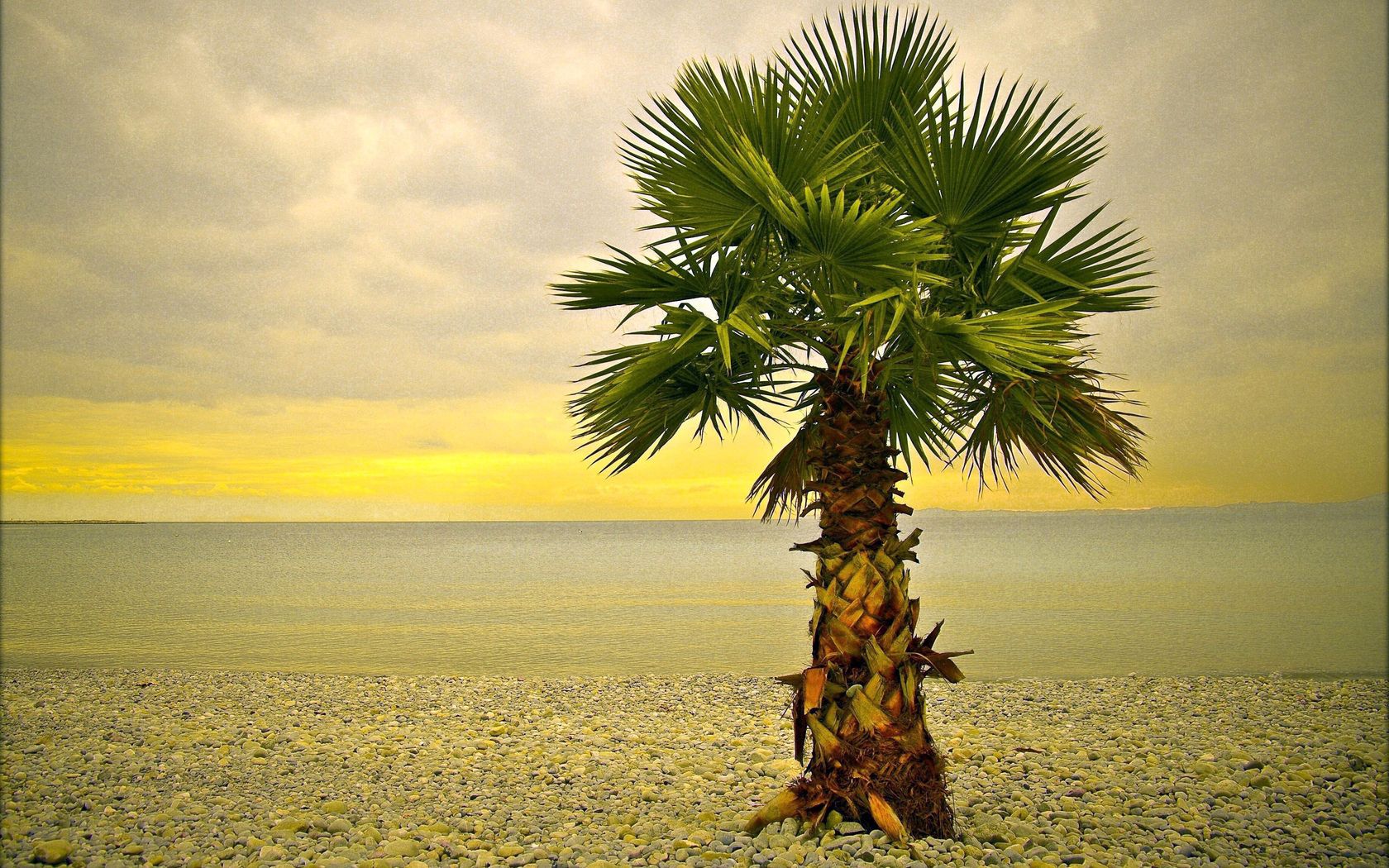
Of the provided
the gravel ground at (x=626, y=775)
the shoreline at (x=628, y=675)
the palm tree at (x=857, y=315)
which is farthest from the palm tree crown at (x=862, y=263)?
the shoreline at (x=628, y=675)

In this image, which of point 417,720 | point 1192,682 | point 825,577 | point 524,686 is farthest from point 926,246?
point 1192,682

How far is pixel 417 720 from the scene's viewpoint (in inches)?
395

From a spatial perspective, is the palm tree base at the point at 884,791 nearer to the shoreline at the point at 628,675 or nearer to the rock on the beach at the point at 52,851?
the rock on the beach at the point at 52,851

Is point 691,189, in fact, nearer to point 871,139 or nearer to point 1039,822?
point 871,139

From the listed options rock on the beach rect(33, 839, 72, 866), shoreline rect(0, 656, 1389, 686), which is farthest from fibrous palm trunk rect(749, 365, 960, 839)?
shoreline rect(0, 656, 1389, 686)

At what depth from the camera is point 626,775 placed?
7.77 metres

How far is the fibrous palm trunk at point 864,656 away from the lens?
5.18 meters

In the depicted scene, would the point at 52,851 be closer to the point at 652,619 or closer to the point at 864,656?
the point at 864,656

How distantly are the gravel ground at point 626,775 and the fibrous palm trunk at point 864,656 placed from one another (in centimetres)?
27

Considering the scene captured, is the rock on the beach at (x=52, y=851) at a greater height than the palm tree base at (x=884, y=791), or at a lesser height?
lesser

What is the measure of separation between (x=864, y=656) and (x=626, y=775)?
3550 mm

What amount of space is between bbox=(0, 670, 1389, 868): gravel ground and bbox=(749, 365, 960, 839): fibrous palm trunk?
0.88ft

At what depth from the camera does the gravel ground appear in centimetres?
573

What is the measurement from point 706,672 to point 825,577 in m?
9.09
